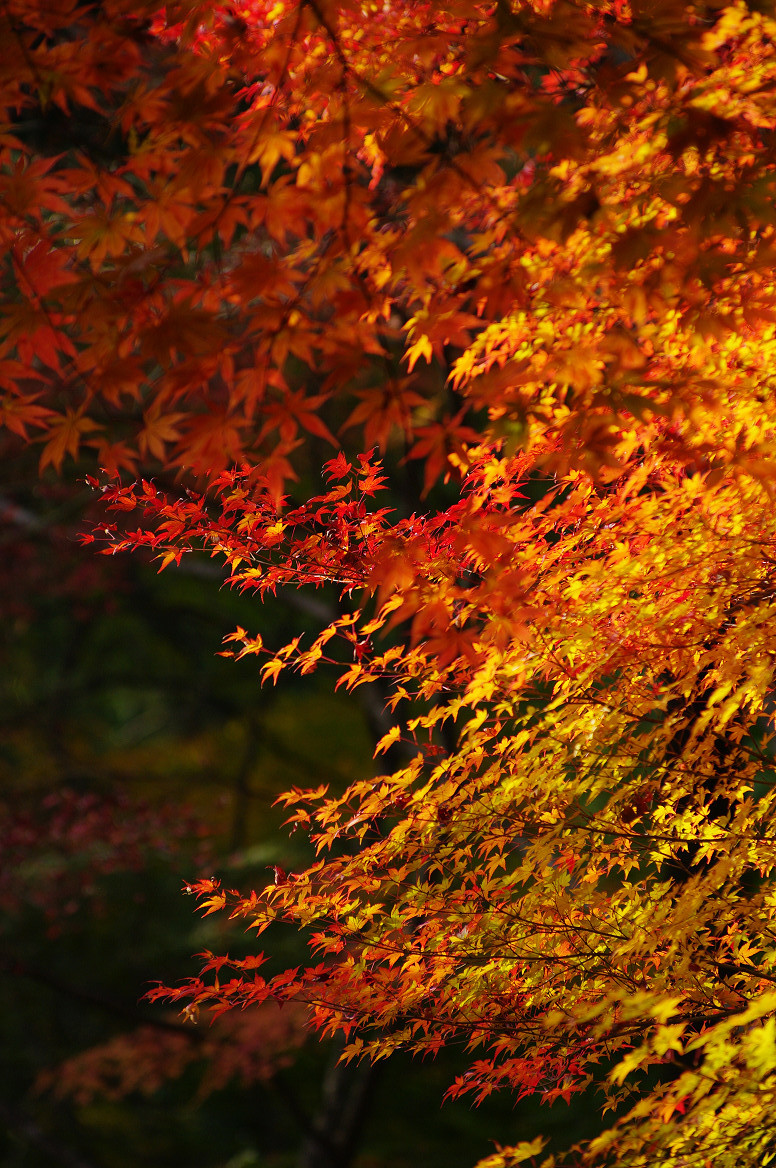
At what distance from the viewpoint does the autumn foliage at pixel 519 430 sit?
185cm

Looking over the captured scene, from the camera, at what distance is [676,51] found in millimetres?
1722

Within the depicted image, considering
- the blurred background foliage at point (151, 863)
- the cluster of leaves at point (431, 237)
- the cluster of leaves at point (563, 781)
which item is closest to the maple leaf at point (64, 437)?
the cluster of leaves at point (431, 237)

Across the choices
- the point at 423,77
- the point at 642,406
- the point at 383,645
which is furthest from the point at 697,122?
the point at 383,645

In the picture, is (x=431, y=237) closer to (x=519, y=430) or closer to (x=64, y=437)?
(x=519, y=430)

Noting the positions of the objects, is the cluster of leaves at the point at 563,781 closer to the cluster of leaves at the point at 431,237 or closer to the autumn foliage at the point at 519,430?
the autumn foliage at the point at 519,430

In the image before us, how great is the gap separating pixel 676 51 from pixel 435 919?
217 cm

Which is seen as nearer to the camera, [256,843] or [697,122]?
[697,122]

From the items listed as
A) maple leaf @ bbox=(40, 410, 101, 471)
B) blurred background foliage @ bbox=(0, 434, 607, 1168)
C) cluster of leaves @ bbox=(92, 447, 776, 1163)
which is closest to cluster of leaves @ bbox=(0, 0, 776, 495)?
maple leaf @ bbox=(40, 410, 101, 471)

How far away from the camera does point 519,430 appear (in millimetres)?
1739

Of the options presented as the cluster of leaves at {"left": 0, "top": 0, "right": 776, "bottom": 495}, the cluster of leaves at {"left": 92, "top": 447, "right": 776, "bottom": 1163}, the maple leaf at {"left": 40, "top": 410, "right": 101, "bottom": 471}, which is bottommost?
the cluster of leaves at {"left": 92, "top": 447, "right": 776, "bottom": 1163}

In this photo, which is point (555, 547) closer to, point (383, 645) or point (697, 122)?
point (697, 122)

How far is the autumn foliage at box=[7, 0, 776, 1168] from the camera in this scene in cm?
185

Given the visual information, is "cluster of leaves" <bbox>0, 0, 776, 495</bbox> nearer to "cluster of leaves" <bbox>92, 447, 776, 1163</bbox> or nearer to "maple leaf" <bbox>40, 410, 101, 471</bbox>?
"maple leaf" <bbox>40, 410, 101, 471</bbox>

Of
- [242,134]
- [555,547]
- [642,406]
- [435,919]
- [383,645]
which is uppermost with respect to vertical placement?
[242,134]
